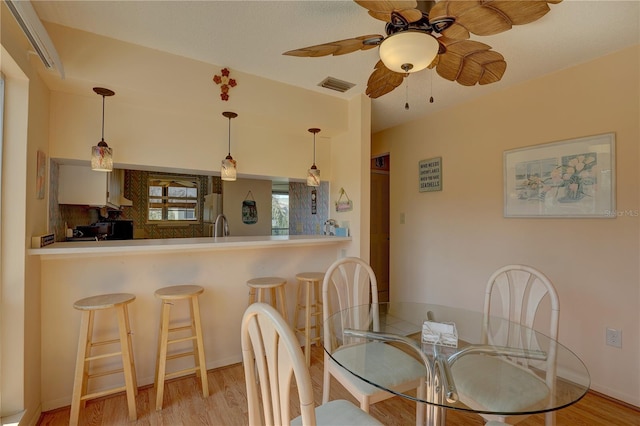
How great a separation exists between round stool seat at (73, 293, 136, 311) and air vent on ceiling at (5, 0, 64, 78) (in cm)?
131

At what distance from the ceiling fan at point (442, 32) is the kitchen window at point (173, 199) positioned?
5088 millimetres

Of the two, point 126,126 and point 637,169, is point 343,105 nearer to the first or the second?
point 126,126

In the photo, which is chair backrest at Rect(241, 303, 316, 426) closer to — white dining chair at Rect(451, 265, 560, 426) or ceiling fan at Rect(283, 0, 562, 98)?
white dining chair at Rect(451, 265, 560, 426)

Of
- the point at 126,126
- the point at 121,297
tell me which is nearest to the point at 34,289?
the point at 121,297

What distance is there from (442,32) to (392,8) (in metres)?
0.31

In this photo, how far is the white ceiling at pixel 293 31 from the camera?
5.23ft

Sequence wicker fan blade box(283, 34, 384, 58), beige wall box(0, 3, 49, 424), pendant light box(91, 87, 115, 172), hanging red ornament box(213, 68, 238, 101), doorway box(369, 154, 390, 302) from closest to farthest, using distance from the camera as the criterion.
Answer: wicker fan blade box(283, 34, 384, 58), beige wall box(0, 3, 49, 424), pendant light box(91, 87, 115, 172), hanging red ornament box(213, 68, 238, 101), doorway box(369, 154, 390, 302)

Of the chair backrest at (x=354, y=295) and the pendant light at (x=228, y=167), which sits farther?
the pendant light at (x=228, y=167)

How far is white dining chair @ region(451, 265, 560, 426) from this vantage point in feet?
3.99

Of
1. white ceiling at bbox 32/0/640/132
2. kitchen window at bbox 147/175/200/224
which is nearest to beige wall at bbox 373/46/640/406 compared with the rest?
white ceiling at bbox 32/0/640/132

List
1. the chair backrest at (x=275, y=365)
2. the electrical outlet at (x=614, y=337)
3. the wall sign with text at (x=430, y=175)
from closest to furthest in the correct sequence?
the chair backrest at (x=275, y=365), the electrical outlet at (x=614, y=337), the wall sign with text at (x=430, y=175)

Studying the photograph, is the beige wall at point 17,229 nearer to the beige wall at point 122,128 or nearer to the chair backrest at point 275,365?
the beige wall at point 122,128

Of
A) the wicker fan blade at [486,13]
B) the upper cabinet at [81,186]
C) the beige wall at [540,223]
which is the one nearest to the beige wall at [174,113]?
the upper cabinet at [81,186]

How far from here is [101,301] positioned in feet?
5.94
